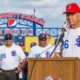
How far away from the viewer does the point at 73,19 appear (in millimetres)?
6035

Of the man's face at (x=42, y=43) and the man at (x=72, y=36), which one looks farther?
the man's face at (x=42, y=43)

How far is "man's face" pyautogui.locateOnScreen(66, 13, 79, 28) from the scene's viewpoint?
601cm

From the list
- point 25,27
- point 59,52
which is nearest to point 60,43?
point 59,52

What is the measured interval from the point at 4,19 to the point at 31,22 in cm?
258

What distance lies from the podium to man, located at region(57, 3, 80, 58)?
2.29 ft

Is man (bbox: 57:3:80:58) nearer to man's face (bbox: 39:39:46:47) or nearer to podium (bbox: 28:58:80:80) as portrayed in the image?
podium (bbox: 28:58:80:80)

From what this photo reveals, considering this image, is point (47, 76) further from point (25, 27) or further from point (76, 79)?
point (25, 27)

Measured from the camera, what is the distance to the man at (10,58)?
10094 mm

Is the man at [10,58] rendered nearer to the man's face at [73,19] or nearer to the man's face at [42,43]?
the man's face at [42,43]

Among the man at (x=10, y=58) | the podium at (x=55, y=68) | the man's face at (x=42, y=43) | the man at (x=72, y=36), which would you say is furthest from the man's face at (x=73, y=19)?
the man at (x=10, y=58)

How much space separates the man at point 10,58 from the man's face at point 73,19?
13.3 feet

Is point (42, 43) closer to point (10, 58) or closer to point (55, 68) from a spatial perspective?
point (10, 58)

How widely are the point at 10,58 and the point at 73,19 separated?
432cm

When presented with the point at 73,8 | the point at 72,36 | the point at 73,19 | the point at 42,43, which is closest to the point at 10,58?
the point at 42,43
